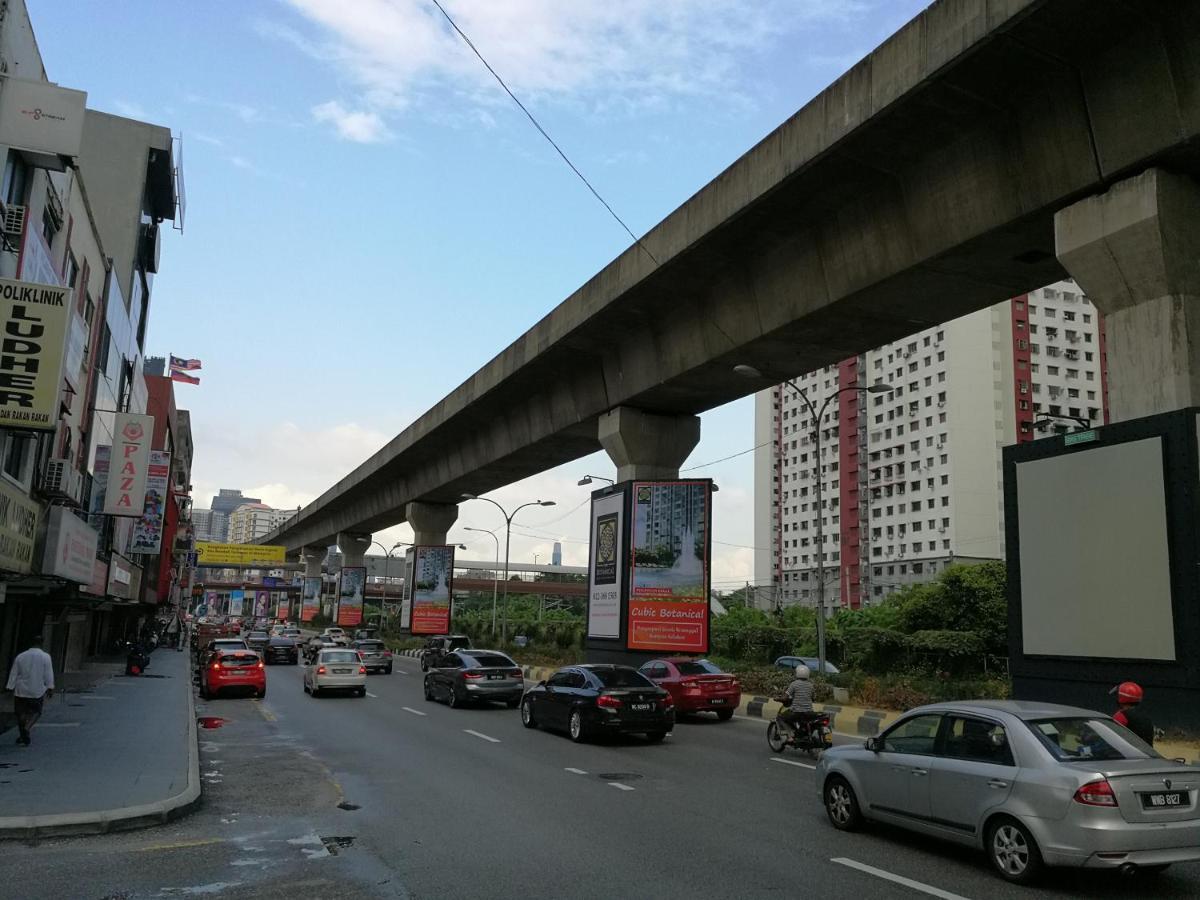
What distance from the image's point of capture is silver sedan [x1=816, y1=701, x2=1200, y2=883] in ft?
23.4

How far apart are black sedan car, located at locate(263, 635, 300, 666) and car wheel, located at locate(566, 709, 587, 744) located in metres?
33.8

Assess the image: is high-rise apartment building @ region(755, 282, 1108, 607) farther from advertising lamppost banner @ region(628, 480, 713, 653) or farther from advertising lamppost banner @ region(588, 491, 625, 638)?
advertising lamppost banner @ region(628, 480, 713, 653)

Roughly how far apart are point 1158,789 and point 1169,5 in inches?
388

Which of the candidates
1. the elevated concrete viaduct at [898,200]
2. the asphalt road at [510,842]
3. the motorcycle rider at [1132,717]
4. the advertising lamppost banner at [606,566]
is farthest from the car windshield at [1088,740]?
the advertising lamppost banner at [606,566]

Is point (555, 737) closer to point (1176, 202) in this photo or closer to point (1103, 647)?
point (1103, 647)

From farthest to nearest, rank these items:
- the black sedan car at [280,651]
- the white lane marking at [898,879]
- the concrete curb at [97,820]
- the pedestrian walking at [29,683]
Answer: the black sedan car at [280,651] → the pedestrian walking at [29,683] → the concrete curb at [97,820] → the white lane marking at [898,879]

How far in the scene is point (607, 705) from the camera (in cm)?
1738

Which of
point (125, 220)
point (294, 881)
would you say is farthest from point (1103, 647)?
point (125, 220)

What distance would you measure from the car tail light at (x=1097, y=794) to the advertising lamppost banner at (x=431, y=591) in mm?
47356

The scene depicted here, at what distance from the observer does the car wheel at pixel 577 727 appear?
17.8m

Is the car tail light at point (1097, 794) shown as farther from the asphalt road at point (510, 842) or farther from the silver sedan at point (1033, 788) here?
the asphalt road at point (510, 842)

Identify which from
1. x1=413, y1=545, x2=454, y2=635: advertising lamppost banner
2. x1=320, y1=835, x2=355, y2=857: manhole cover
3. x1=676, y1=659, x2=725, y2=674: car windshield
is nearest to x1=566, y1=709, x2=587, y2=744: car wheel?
x1=676, y1=659, x2=725, y2=674: car windshield

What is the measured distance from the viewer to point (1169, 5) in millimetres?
11625

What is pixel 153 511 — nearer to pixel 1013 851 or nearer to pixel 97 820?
pixel 97 820
